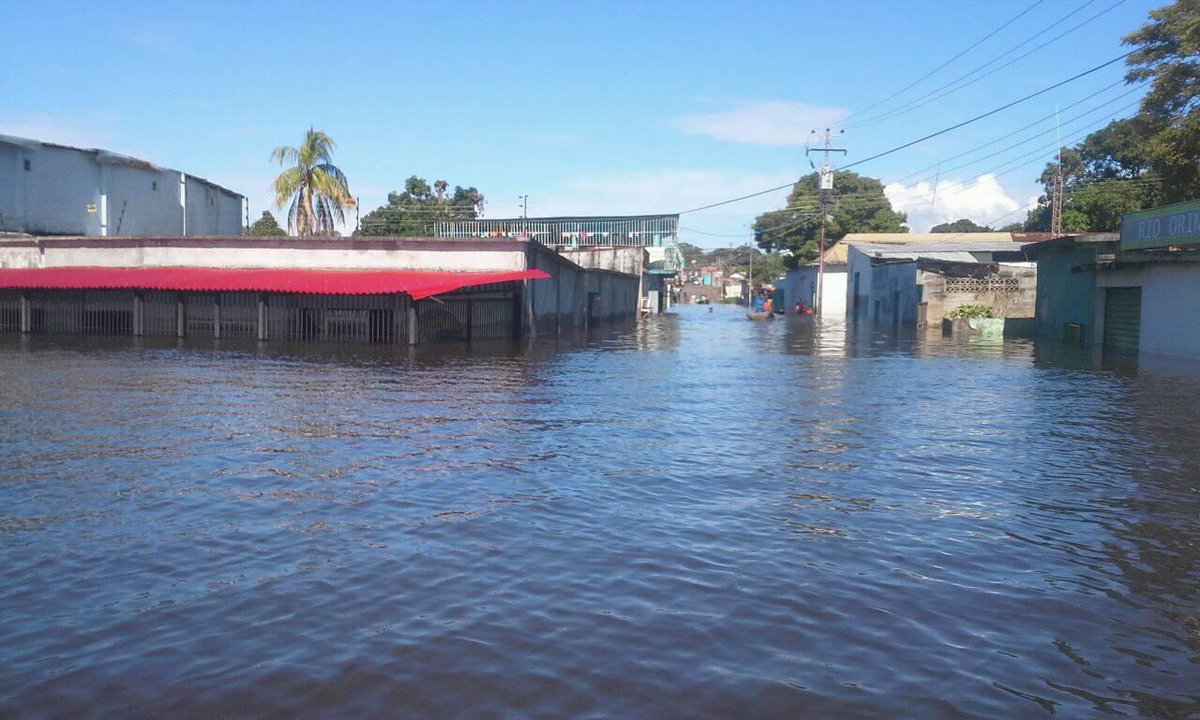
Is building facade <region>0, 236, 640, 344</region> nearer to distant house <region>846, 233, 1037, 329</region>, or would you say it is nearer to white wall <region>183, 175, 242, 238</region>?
white wall <region>183, 175, 242, 238</region>

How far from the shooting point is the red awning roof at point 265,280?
1137 inches

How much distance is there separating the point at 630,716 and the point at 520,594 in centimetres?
187

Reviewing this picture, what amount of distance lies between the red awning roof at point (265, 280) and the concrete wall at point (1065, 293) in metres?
19.1

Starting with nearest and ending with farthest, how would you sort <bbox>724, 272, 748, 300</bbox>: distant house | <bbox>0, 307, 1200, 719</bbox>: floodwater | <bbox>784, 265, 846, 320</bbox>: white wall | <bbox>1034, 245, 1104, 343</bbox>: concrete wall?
<bbox>0, 307, 1200, 719</bbox>: floodwater, <bbox>1034, 245, 1104, 343</bbox>: concrete wall, <bbox>784, 265, 846, 320</bbox>: white wall, <bbox>724, 272, 748, 300</bbox>: distant house

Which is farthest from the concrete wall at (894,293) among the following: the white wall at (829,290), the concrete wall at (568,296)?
the concrete wall at (568,296)

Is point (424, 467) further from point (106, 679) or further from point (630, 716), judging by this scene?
point (630, 716)

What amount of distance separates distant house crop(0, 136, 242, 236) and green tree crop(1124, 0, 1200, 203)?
41.6 metres

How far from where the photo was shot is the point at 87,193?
42.4m

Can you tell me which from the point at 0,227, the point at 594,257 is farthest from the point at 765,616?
the point at 594,257

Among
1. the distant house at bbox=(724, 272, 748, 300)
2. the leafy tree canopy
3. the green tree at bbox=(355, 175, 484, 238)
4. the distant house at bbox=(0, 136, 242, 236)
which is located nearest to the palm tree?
the distant house at bbox=(0, 136, 242, 236)

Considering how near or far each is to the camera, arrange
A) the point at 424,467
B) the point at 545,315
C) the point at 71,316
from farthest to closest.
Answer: the point at 545,315
the point at 71,316
the point at 424,467

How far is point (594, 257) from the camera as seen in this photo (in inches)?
2297

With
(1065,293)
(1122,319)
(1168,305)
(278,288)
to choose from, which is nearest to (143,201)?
(278,288)

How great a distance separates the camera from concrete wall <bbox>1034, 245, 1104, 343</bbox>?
3381 centimetres
